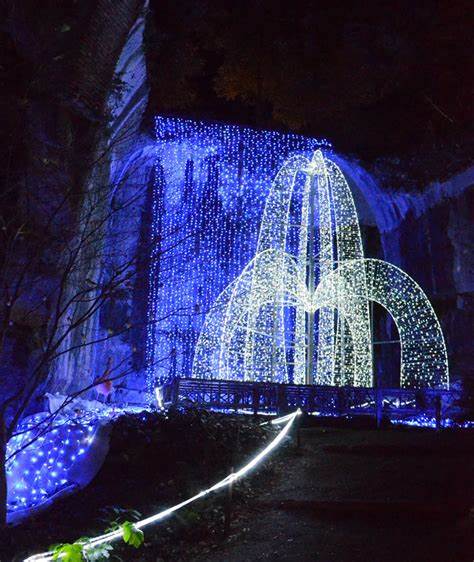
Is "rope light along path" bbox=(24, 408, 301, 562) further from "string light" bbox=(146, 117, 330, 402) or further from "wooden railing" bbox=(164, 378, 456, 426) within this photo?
"string light" bbox=(146, 117, 330, 402)

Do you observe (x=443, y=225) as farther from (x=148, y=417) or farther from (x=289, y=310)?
(x=148, y=417)

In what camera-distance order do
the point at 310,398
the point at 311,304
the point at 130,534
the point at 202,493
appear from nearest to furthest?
the point at 130,534, the point at 202,493, the point at 310,398, the point at 311,304

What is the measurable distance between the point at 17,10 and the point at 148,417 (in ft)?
21.6

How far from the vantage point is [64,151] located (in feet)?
34.5

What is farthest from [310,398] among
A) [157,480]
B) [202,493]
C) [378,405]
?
[202,493]

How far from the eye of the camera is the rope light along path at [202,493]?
3.67 m

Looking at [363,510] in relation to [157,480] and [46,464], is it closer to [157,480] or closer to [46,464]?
[157,480]

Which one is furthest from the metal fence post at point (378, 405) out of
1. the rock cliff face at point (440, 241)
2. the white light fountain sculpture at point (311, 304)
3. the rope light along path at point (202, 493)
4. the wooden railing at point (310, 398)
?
the rock cliff face at point (440, 241)

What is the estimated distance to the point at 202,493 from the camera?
5.09 meters

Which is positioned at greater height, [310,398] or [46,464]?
[310,398]

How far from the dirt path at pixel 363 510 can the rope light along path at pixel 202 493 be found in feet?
1.03

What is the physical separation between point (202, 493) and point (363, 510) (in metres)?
1.69

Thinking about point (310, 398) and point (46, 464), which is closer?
point (46, 464)

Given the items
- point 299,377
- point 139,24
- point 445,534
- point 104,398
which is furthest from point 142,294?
point 445,534
